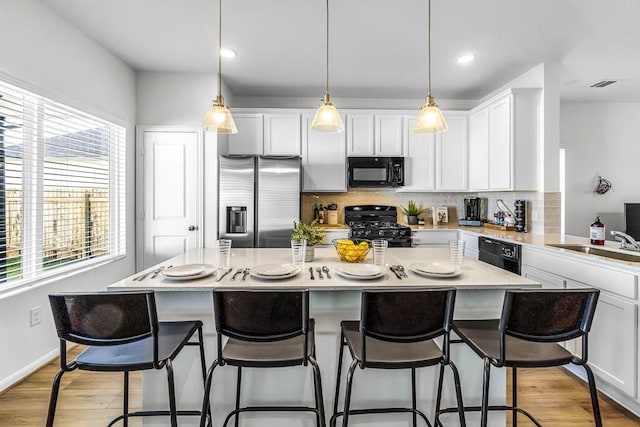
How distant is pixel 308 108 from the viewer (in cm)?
480

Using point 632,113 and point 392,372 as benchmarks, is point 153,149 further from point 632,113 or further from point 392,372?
point 632,113

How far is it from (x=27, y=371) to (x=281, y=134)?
10.5 ft

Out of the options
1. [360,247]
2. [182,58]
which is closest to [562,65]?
[360,247]

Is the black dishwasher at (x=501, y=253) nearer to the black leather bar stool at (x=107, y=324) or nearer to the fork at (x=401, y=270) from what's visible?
the fork at (x=401, y=270)

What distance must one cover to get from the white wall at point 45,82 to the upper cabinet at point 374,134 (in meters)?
2.56

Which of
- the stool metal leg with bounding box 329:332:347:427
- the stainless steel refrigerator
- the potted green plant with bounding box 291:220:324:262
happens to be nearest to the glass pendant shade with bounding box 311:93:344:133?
the potted green plant with bounding box 291:220:324:262

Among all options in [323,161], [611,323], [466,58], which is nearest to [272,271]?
[611,323]

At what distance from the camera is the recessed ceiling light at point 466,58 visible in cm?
347

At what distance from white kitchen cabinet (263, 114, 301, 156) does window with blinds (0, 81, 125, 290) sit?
1.55 metres

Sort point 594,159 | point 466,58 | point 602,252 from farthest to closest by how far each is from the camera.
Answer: point 594,159
point 466,58
point 602,252

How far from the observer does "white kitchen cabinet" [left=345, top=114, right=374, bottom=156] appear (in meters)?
4.51

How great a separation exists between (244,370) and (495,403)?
4.29 ft

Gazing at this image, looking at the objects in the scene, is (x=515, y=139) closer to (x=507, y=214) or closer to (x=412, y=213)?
(x=507, y=214)

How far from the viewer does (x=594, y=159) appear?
16.5 ft
